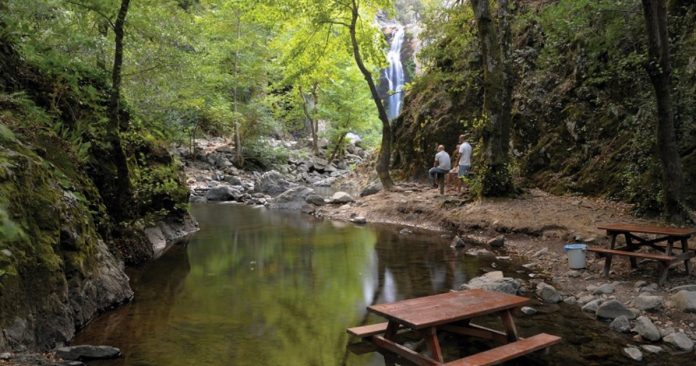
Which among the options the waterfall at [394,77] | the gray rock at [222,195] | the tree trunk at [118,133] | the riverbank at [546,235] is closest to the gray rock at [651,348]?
the riverbank at [546,235]

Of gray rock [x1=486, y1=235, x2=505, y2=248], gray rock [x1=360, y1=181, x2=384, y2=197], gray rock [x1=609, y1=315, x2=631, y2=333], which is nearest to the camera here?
gray rock [x1=609, y1=315, x2=631, y2=333]

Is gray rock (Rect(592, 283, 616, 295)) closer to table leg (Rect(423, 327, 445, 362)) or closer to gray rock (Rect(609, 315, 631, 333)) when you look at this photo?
gray rock (Rect(609, 315, 631, 333))

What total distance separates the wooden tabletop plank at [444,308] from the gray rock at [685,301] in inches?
85.6

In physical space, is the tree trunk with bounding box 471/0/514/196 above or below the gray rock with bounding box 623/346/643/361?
above

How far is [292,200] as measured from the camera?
760 inches

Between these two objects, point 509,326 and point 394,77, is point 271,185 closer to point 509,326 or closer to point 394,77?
point 394,77

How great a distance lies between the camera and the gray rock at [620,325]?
5531 millimetres

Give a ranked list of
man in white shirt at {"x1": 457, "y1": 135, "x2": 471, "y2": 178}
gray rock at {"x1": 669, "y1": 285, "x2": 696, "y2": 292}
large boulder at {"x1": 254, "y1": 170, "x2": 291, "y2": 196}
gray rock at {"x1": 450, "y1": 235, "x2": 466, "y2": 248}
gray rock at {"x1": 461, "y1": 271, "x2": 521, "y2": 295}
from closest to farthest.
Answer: gray rock at {"x1": 669, "y1": 285, "x2": 696, "y2": 292}
gray rock at {"x1": 461, "y1": 271, "x2": 521, "y2": 295}
gray rock at {"x1": 450, "y1": 235, "x2": 466, "y2": 248}
man in white shirt at {"x1": 457, "y1": 135, "x2": 471, "y2": 178}
large boulder at {"x1": 254, "y1": 170, "x2": 291, "y2": 196}

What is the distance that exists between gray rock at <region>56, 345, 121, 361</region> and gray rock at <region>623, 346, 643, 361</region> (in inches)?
201

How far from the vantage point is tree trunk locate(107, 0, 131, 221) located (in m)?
8.17

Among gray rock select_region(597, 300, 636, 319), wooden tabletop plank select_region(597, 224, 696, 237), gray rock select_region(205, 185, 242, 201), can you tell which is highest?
gray rock select_region(205, 185, 242, 201)

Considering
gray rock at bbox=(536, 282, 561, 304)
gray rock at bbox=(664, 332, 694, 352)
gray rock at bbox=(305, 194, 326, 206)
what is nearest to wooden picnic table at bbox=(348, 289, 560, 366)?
gray rock at bbox=(664, 332, 694, 352)

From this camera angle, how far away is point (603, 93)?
506 inches

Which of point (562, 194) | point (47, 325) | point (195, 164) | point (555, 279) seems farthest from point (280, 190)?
point (47, 325)
